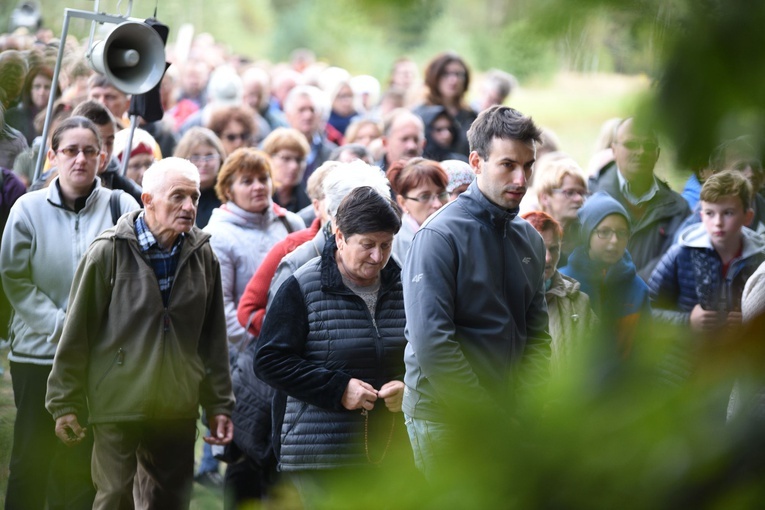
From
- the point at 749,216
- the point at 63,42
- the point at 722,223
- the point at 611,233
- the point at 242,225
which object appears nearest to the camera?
the point at 611,233

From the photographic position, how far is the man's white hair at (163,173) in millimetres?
4500

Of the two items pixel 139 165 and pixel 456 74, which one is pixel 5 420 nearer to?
pixel 139 165

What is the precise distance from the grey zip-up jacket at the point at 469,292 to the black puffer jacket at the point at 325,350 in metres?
0.33

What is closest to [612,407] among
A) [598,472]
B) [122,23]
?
[598,472]

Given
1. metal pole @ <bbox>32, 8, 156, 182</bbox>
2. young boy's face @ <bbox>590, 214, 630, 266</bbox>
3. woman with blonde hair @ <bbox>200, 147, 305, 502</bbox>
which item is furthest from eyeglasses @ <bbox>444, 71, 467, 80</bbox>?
young boy's face @ <bbox>590, 214, 630, 266</bbox>

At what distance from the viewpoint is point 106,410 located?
446 centimetres

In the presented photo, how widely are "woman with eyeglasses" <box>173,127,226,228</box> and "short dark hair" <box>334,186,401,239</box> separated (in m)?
2.71

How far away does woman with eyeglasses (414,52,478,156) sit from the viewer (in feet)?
28.0

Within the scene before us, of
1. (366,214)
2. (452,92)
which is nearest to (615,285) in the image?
(366,214)

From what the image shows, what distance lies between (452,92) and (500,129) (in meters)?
4.95

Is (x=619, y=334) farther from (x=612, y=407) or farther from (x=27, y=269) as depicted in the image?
(x=27, y=269)

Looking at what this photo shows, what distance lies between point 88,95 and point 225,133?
3.76 feet

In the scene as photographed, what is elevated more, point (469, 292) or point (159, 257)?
point (469, 292)

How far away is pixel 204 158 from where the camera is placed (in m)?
6.85
